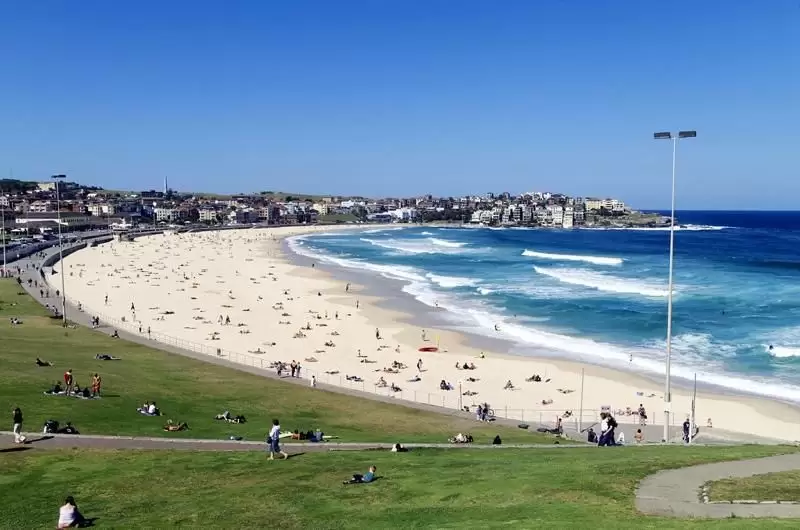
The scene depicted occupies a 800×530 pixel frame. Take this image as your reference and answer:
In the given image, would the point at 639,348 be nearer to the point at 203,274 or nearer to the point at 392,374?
the point at 392,374

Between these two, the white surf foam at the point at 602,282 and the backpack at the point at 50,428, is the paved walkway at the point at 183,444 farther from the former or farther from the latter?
the white surf foam at the point at 602,282

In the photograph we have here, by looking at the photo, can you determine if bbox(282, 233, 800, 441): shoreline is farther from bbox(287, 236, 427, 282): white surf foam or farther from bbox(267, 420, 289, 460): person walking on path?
bbox(287, 236, 427, 282): white surf foam

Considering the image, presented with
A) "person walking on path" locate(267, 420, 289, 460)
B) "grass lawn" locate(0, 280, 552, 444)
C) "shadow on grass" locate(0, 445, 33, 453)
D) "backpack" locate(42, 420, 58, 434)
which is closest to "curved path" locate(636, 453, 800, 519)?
"person walking on path" locate(267, 420, 289, 460)

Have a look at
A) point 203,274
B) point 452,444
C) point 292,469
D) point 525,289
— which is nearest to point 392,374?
point 452,444

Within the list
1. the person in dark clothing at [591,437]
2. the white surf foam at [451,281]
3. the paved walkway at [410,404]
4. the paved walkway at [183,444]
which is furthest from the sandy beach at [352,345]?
the white surf foam at [451,281]

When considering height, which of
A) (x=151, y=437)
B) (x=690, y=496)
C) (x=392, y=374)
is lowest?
(x=392, y=374)

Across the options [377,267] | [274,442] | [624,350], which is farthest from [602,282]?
[274,442]
